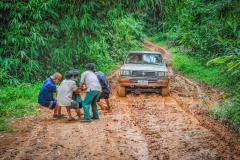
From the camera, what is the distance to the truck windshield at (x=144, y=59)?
10056 mm

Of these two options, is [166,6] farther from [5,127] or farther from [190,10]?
[5,127]

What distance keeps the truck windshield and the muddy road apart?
99.7 inches

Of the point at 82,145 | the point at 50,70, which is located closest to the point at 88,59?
the point at 50,70

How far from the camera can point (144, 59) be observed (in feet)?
33.2

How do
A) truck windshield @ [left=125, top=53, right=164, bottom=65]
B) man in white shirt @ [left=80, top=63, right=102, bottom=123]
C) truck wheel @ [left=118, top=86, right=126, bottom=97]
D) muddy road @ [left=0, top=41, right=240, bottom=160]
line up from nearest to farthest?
muddy road @ [left=0, top=41, right=240, bottom=160] → man in white shirt @ [left=80, top=63, right=102, bottom=123] → truck wheel @ [left=118, top=86, right=126, bottom=97] → truck windshield @ [left=125, top=53, right=164, bottom=65]

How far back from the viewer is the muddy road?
4.42 m

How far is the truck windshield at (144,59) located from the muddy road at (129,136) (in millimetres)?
2533

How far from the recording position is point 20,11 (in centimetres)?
887

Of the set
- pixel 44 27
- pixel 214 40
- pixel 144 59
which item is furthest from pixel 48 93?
pixel 214 40

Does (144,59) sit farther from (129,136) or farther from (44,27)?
(129,136)

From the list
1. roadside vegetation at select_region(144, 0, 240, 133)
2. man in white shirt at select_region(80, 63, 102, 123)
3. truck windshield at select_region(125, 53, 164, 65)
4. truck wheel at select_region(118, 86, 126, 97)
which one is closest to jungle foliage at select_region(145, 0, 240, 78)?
roadside vegetation at select_region(144, 0, 240, 133)

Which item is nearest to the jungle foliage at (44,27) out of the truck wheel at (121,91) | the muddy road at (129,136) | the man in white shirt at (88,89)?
the truck wheel at (121,91)

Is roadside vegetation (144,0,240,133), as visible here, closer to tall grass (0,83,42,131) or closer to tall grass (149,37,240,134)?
tall grass (149,37,240,134)

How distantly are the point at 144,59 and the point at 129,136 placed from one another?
17.1ft
